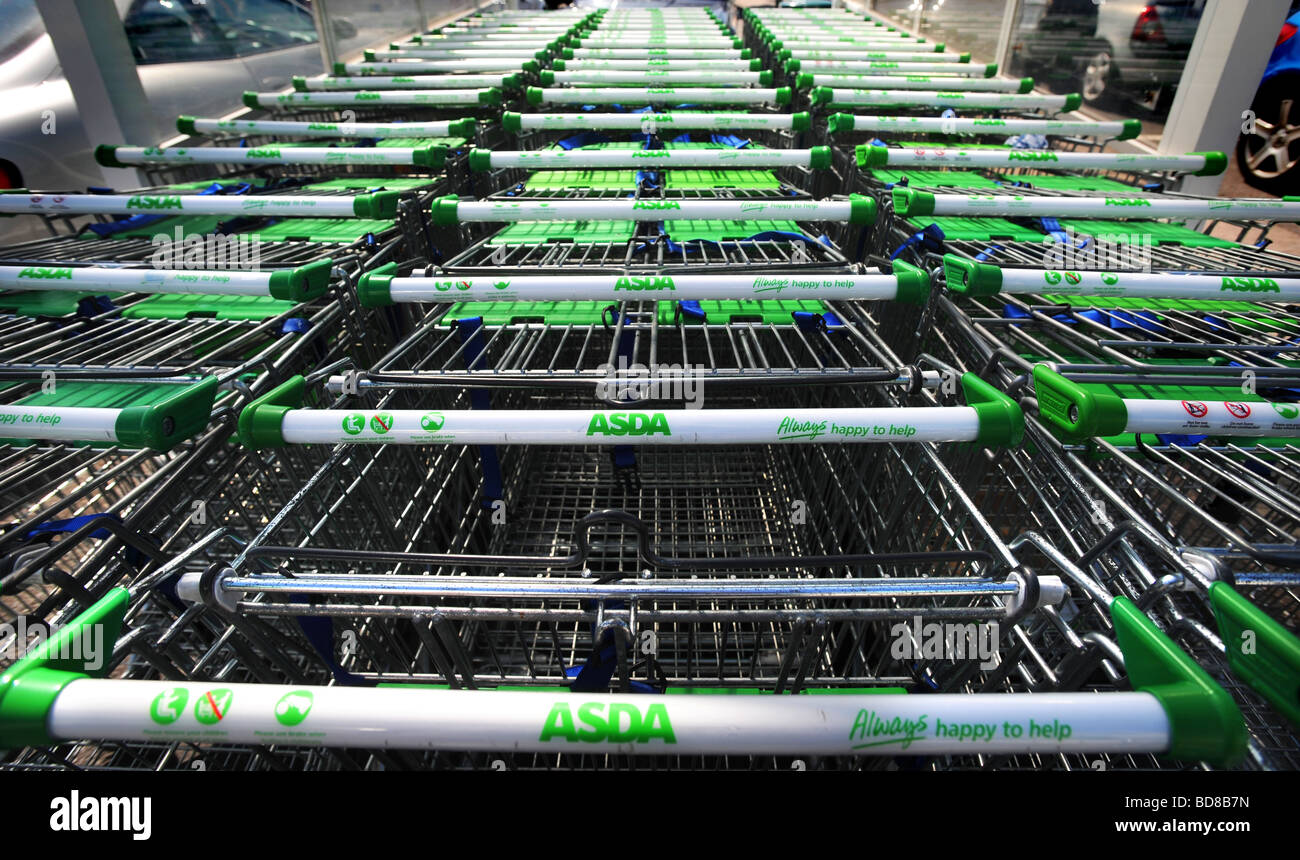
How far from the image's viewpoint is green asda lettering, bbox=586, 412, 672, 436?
112cm

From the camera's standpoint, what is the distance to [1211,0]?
3.62 metres

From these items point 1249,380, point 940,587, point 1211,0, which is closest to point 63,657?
point 940,587

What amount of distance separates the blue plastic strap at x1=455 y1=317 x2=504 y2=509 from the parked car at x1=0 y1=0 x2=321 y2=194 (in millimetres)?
3426

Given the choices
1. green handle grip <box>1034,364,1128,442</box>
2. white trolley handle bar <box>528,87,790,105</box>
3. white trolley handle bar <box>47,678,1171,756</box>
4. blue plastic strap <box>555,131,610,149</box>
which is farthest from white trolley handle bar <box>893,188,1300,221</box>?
blue plastic strap <box>555,131,610,149</box>

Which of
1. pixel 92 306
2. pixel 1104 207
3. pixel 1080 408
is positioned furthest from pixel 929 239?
pixel 92 306

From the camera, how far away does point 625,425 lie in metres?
1.13

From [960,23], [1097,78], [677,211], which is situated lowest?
[677,211]

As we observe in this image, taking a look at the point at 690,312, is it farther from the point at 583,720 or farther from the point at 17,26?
the point at 17,26

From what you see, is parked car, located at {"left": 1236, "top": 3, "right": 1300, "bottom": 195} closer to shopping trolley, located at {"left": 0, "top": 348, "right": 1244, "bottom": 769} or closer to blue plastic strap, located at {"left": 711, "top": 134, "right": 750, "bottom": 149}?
blue plastic strap, located at {"left": 711, "top": 134, "right": 750, "bottom": 149}

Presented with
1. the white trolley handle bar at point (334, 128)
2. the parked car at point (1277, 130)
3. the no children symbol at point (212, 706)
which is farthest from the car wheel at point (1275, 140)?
the no children symbol at point (212, 706)

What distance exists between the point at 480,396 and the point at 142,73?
12.8 ft

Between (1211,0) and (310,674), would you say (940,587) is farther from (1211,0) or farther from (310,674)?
(1211,0)
